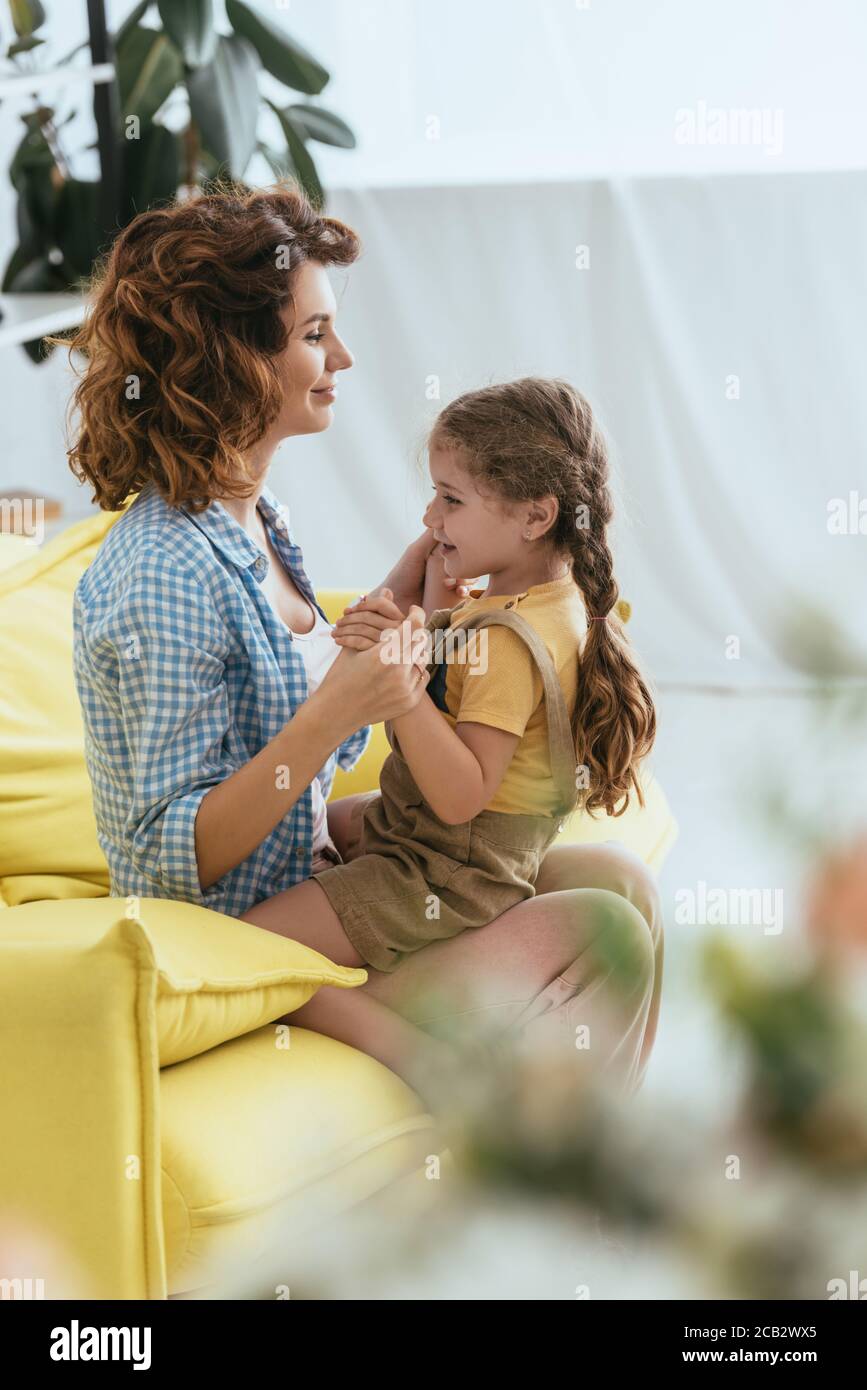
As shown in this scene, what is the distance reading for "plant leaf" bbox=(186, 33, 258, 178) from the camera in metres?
2.88

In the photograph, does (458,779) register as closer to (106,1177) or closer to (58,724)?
(106,1177)

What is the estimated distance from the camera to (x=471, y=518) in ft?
3.98

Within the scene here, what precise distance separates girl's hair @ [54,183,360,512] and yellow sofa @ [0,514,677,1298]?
0.39 metres

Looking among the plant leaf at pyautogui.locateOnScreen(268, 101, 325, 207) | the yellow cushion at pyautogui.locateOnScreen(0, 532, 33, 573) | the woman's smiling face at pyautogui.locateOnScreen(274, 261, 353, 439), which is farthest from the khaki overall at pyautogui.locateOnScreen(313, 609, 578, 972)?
the plant leaf at pyautogui.locateOnScreen(268, 101, 325, 207)

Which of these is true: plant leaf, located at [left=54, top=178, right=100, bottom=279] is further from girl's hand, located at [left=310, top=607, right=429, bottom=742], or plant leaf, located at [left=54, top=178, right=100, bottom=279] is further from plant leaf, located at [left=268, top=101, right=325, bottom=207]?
girl's hand, located at [left=310, top=607, right=429, bottom=742]

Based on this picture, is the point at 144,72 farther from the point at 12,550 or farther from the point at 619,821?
the point at 619,821

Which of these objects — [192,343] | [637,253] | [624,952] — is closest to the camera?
[624,952]

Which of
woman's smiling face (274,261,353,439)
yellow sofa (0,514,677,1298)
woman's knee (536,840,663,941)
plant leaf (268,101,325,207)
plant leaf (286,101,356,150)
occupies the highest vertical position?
plant leaf (286,101,356,150)

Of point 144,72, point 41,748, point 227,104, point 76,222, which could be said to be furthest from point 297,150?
point 41,748

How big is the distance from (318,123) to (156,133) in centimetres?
43

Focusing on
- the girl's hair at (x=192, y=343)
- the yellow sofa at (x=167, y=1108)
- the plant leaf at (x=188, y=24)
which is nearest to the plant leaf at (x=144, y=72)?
the plant leaf at (x=188, y=24)

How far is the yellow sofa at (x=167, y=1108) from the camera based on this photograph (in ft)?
2.94

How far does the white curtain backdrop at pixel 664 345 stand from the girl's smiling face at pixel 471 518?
2.37m
